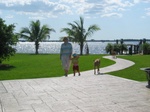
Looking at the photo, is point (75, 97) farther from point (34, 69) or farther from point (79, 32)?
point (79, 32)

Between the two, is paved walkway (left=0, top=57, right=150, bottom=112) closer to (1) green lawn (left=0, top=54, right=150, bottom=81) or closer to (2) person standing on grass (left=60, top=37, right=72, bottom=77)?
(2) person standing on grass (left=60, top=37, right=72, bottom=77)

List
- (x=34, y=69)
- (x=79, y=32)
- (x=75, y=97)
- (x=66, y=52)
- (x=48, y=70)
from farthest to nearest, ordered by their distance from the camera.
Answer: (x=79, y=32) < (x=34, y=69) < (x=48, y=70) < (x=66, y=52) < (x=75, y=97)

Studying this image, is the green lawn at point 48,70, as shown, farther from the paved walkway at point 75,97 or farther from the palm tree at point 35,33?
the palm tree at point 35,33

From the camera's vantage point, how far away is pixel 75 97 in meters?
7.40

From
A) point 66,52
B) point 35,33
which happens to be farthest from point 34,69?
point 35,33

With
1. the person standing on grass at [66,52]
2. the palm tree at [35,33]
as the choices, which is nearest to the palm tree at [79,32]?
the palm tree at [35,33]

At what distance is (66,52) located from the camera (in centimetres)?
1192

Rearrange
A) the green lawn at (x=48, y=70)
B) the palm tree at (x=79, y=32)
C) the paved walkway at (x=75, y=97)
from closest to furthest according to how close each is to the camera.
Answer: the paved walkway at (x=75, y=97) → the green lawn at (x=48, y=70) → the palm tree at (x=79, y=32)

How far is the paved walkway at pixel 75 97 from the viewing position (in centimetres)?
631

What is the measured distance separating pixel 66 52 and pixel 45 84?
2.53 metres

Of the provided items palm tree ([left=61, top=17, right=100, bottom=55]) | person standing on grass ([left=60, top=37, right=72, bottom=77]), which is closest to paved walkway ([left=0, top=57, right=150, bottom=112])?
person standing on grass ([left=60, top=37, right=72, bottom=77])

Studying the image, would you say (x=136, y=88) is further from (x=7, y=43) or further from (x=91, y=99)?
(x=7, y=43)

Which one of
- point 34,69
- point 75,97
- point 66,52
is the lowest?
point 34,69

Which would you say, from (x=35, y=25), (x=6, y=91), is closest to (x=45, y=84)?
(x=6, y=91)
